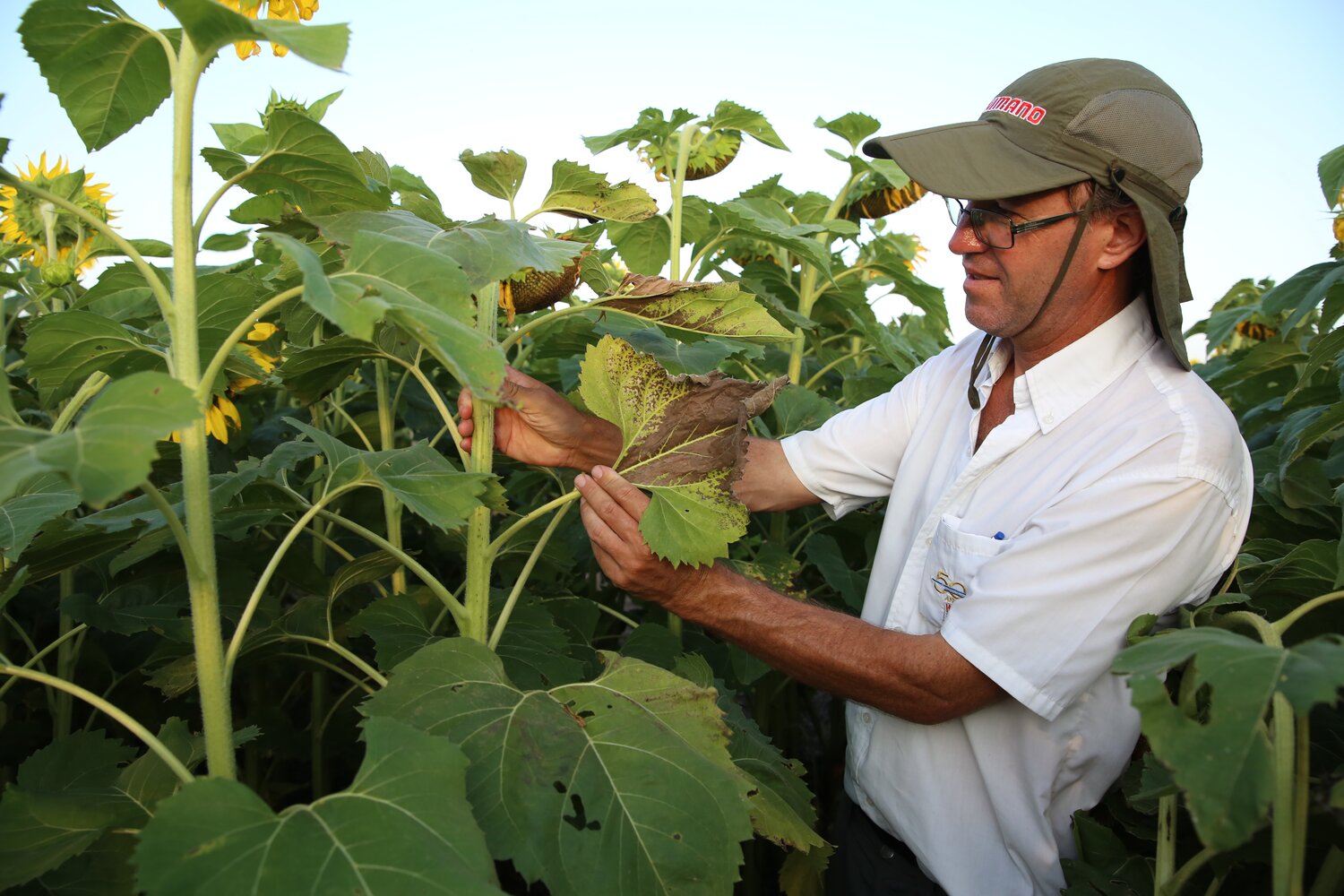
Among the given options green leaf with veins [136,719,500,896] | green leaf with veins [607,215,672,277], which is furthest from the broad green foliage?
green leaf with veins [607,215,672,277]

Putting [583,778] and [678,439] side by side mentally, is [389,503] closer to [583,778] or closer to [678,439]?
[678,439]

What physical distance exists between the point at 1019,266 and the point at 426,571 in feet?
4.04

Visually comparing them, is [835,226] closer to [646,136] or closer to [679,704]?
[646,136]

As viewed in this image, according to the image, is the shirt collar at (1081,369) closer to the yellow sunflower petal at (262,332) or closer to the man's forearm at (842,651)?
the man's forearm at (842,651)

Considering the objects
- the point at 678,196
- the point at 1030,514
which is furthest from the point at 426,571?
the point at 678,196

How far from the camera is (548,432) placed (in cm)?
204

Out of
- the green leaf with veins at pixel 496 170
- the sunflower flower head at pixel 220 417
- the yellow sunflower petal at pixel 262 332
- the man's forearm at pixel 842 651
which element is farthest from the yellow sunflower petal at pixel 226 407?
the man's forearm at pixel 842 651

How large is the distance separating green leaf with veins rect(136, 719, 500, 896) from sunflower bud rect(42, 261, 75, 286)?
171cm

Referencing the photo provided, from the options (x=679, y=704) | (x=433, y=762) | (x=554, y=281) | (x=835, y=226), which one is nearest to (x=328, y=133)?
(x=554, y=281)

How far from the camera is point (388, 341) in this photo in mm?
1844

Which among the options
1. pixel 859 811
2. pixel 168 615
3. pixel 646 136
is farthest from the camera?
pixel 646 136

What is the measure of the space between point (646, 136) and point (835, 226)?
1.87 feet

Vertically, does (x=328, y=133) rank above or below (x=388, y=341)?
above

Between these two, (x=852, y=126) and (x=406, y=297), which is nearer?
(x=406, y=297)
